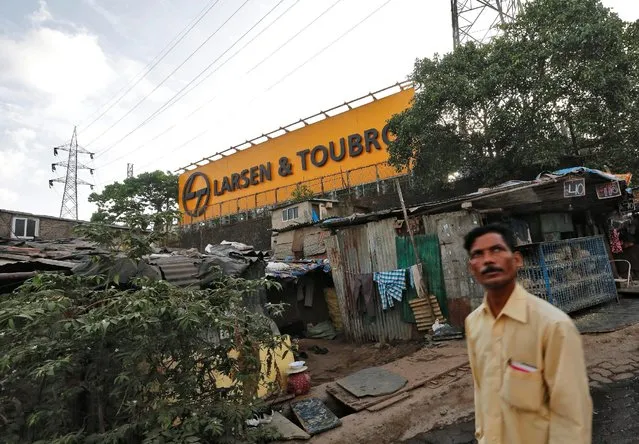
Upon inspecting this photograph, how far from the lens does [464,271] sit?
352 inches

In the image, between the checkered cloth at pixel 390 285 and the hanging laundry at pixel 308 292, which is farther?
the hanging laundry at pixel 308 292

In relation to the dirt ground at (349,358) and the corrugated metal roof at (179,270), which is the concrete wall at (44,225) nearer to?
the corrugated metal roof at (179,270)

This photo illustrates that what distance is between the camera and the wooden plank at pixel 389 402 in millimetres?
5879

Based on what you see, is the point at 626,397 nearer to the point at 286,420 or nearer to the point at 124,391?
the point at 286,420

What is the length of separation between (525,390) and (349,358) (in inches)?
320

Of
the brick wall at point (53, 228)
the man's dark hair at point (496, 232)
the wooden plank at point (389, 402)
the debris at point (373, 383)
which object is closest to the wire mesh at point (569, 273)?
the debris at point (373, 383)

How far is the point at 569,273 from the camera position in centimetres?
978

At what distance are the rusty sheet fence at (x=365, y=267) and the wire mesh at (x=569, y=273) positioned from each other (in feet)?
11.0

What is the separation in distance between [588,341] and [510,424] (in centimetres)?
750

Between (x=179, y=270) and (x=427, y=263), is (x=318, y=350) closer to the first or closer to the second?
(x=427, y=263)

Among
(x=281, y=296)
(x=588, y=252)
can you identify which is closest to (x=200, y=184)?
(x=281, y=296)

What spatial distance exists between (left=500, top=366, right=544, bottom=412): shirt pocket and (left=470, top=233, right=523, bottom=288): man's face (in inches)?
17.2

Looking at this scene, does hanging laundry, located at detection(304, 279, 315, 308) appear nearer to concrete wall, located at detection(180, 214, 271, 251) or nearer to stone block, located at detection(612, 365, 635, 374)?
stone block, located at detection(612, 365, 635, 374)

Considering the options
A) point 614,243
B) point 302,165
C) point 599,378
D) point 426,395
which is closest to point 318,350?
point 426,395
